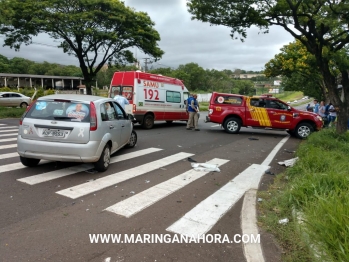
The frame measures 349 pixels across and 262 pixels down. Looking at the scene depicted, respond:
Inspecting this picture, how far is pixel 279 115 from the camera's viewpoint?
13000mm

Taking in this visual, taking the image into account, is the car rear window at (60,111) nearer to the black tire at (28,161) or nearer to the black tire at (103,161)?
the black tire at (103,161)

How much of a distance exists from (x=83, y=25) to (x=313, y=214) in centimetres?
1963

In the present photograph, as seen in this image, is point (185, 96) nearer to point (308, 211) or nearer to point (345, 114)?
point (345, 114)

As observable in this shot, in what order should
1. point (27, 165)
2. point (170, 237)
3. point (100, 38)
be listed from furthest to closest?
point (100, 38) < point (27, 165) < point (170, 237)

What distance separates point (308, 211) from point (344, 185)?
106cm

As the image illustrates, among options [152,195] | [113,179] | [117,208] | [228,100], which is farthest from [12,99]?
[117,208]

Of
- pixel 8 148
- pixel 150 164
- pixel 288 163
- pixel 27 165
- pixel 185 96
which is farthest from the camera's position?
pixel 185 96

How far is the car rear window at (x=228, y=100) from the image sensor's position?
13393 mm

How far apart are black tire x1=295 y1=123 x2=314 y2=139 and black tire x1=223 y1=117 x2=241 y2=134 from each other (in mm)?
2711

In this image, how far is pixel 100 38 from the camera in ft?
66.2

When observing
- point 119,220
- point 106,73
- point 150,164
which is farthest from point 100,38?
point 106,73

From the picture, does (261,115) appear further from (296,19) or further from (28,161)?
(28,161)

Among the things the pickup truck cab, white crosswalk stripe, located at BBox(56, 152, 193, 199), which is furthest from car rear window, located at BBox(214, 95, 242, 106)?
white crosswalk stripe, located at BBox(56, 152, 193, 199)

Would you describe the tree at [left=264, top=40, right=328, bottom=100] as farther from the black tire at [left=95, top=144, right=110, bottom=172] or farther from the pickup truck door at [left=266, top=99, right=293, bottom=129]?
the black tire at [left=95, top=144, right=110, bottom=172]
